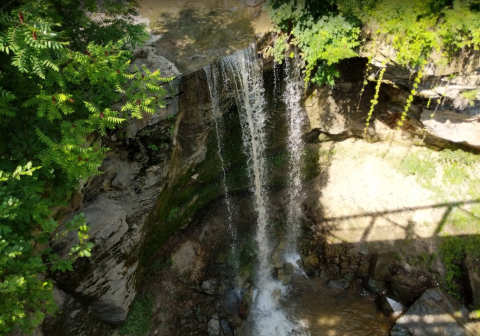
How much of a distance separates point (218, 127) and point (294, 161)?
9.19 feet

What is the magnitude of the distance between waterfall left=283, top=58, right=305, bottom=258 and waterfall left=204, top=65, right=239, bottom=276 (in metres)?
1.58

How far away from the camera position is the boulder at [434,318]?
630cm

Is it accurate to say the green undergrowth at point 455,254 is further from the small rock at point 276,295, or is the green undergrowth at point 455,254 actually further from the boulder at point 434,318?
the small rock at point 276,295

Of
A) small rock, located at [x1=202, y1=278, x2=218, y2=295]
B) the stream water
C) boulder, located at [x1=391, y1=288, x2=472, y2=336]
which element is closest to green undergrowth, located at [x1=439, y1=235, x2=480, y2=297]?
boulder, located at [x1=391, y1=288, x2=472, y2=336]

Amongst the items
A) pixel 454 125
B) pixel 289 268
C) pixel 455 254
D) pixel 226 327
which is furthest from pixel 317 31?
pixel 226 327

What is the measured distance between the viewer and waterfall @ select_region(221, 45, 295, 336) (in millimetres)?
6938

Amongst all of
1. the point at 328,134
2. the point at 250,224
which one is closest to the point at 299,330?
the point at 250,224

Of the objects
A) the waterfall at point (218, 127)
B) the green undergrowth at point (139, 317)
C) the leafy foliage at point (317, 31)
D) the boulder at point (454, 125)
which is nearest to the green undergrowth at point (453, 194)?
the boulder at point (454, 125)

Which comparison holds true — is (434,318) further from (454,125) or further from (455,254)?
(454,125)

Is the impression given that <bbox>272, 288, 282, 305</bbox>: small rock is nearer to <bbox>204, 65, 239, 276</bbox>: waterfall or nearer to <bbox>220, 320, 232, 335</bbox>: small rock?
<bbox>204, 65, 239, 276</bbox>: waterfall

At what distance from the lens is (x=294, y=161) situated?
912 centimetres

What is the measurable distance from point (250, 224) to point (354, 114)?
4.38 m

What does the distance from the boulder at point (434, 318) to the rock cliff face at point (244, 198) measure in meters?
0.34

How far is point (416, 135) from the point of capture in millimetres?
7738
